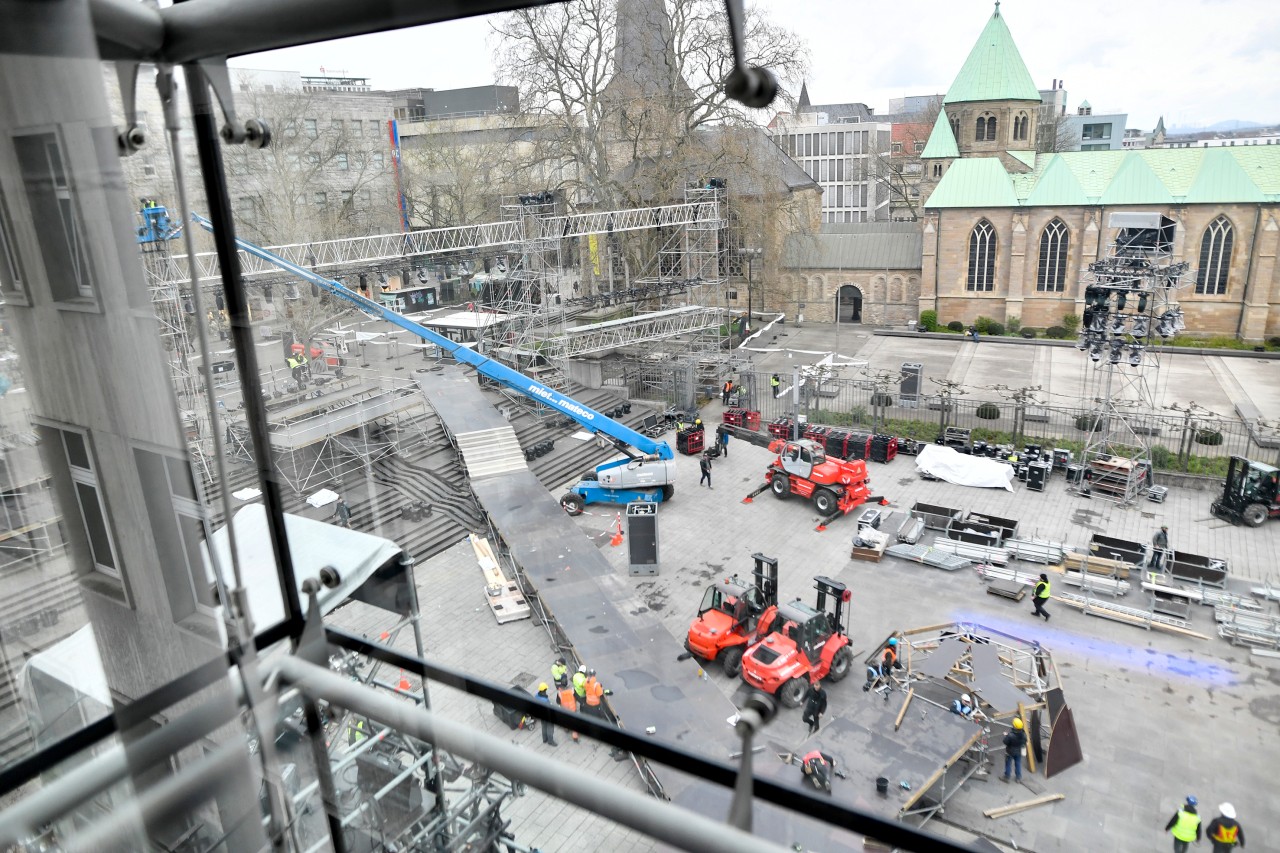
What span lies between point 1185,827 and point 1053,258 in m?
16.7

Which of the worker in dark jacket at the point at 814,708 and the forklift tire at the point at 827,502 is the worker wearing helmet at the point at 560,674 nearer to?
the worker in dark jacket at the point at 814,708

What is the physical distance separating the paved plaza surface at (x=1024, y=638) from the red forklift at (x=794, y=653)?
15cm

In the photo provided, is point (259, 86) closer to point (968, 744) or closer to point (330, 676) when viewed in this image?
point (330, 676)

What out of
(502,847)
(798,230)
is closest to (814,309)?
(798,230)

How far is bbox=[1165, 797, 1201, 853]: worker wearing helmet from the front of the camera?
12.7 ft

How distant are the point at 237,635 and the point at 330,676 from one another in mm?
144

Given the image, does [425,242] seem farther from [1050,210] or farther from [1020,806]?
[1050,210]

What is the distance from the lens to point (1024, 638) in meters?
6.22

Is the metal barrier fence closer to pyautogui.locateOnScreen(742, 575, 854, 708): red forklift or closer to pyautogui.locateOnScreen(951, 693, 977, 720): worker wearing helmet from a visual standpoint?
pyautogui.locateOnScreen(742, 575, 854, 708): red forklift

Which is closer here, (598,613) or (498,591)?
(598,613)

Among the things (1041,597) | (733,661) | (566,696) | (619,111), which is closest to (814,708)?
(733,661)

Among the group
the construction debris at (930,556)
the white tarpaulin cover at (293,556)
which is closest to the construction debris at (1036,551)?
the construction debris at (930,556)

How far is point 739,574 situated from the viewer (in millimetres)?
7414

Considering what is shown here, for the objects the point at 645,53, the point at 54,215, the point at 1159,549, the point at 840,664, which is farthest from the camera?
the point at 645,53
